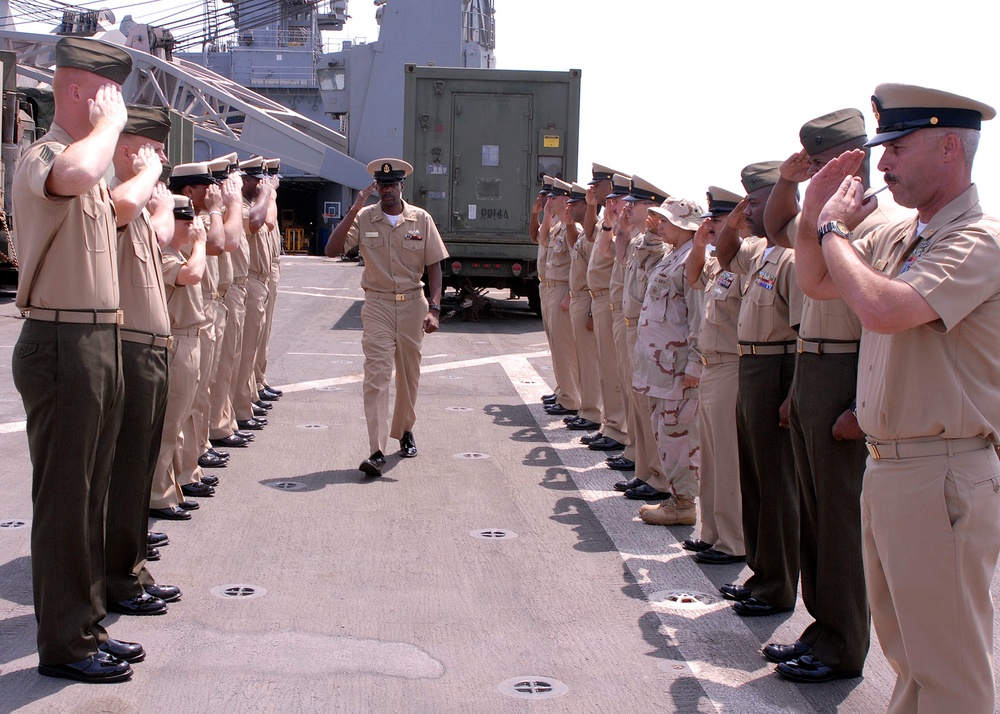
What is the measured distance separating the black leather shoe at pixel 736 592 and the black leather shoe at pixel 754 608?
0.25 feet

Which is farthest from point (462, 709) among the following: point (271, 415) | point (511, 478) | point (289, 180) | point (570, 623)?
point (289, 180)

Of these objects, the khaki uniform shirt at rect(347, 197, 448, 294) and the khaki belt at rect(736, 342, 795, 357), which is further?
the khaki uniform shirt at rect(347, 197, 448, 294)

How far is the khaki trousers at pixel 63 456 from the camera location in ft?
12.7

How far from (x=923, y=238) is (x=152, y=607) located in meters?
3.48

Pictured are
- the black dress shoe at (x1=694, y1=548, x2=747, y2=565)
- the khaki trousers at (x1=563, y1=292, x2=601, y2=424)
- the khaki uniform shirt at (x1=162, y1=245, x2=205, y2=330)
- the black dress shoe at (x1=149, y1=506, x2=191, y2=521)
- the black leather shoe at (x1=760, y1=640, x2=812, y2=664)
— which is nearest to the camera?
the black leather shoe at (x1=760, y1=640, x2=812, y2=664)

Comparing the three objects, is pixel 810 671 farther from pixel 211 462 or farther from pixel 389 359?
pixel 211 462

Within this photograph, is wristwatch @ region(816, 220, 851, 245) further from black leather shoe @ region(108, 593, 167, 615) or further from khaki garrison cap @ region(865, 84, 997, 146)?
black leather shoe @ region(108, 593, 167, 615)

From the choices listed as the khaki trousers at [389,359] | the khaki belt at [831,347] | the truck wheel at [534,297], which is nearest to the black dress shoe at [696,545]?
the khaki belt at [831,347]

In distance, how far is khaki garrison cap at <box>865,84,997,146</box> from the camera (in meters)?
3.07

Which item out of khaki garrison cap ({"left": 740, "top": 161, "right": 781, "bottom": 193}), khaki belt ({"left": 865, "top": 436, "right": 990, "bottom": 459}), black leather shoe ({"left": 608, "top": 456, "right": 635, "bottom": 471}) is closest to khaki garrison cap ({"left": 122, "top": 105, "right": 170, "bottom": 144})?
khaki garrison cap ({"left": 740, "top": 161, "right": 781, "bottom": 193})

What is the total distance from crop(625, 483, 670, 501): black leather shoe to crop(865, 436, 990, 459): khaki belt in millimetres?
3878

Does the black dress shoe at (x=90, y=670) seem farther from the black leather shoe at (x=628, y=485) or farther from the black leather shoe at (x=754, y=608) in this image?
the black leather shoe at (x=628, y=485)

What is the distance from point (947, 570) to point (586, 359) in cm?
685

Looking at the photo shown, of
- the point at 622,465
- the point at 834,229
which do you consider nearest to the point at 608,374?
the point at 622,465
